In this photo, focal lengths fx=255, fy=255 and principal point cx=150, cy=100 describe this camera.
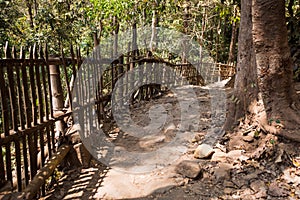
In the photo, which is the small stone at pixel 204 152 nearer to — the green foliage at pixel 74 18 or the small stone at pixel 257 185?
the small stone at pixel 257 185

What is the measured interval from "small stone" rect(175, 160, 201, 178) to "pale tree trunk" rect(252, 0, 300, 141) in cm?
111

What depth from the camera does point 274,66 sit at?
348 cm

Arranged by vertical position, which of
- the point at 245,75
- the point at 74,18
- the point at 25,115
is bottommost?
the point at 25,115

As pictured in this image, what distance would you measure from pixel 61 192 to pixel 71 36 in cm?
712

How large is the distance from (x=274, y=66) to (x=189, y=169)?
5.95ft

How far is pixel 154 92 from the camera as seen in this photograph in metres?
8.67

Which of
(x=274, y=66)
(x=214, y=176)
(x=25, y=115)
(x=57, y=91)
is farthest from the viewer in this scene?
(x=57, y=91)

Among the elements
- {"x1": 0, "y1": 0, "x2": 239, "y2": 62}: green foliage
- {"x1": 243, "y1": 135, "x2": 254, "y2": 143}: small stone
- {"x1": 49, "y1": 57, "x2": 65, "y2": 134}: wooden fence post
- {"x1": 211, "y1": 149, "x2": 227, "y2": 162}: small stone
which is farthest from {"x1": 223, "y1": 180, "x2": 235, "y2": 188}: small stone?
{"x1": 0, "y1": 0, "x2": 239, "y2": 62}: green foliage

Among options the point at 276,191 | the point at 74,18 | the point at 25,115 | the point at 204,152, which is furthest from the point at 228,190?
the point at 74,18

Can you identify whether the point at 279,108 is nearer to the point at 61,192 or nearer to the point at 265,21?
the point at 265,21

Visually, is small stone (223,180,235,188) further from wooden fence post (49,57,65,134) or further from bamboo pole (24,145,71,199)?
wooden fence post (49,57,65,134)

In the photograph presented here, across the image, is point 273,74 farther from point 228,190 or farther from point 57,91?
point 57,91

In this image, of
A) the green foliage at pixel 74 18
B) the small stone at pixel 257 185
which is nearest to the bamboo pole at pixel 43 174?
the small stone at pixel 257 185

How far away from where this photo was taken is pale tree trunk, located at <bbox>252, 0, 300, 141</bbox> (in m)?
3.41
